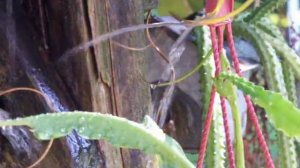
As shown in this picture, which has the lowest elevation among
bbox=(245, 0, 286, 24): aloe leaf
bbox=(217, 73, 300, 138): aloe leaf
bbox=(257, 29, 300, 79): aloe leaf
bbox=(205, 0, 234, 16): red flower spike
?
bbox=(257, 29, 300, 79): aloe leaf

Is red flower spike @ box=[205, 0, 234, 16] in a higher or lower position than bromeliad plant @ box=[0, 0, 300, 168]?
higher

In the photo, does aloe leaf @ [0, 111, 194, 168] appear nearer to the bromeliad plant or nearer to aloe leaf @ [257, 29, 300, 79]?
the bromeliad plant

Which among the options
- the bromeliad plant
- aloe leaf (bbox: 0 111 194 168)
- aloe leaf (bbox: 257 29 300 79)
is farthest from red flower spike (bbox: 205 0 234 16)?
aloe leaf (bbox: 257 29 300 79)

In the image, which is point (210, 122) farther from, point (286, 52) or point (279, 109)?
point (286, 52)

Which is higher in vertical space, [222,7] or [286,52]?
[222,7]

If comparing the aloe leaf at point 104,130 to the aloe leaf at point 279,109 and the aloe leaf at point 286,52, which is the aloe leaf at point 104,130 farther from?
the aloe leaf at point 286,52

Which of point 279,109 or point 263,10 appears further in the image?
point 263,10

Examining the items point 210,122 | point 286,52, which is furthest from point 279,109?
point 286,52

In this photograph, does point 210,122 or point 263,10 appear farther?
point 263,10

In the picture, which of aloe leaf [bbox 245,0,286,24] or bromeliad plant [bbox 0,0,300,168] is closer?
bromeliad plant [bbox 0,0,300,168]

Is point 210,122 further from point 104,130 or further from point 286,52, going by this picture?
point 286,52
